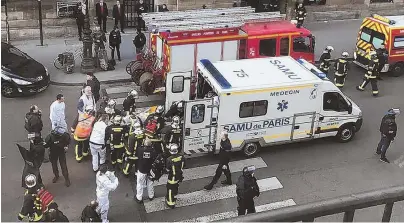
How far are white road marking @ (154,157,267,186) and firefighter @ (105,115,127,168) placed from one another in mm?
1082

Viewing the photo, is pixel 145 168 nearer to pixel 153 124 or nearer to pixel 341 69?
pixel 153 124

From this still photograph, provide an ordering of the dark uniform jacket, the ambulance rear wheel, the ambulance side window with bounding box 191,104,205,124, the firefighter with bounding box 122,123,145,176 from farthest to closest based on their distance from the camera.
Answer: the ambulance rear wheel
the ambulance side window with bounding box 191,104,205,124
the firefighter with bounding box 122,123,145,176
the dark uniform jacket

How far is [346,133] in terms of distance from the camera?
50.8 ft

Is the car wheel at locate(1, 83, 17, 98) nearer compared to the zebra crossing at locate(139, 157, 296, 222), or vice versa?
the zebra crossing at locate(139, 157, 296, 222)

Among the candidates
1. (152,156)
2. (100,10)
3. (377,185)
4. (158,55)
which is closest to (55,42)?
(100,10)

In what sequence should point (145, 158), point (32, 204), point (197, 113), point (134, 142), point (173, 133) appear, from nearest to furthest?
point (32, 204)
point (145, 158)
point (134, 142)
point (173, 133)
point (197, 113)

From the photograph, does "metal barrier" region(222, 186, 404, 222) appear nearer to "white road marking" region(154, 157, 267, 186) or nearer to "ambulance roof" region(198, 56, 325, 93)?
"ambulance roof" region(198, 56, 325, 93)

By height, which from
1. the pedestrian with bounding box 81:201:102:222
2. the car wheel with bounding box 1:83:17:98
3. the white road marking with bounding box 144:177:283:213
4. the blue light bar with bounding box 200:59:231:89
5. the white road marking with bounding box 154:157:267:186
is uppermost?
the blue light bar with bounding box 200:59:231:89

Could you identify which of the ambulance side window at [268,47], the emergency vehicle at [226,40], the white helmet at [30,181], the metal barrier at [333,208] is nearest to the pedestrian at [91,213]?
the white helmet at [30,181]

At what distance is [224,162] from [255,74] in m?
2.67

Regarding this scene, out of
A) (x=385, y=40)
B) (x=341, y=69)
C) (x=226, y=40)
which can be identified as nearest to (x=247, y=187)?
(x=226, y=40)

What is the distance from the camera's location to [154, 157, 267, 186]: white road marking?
13.6 m

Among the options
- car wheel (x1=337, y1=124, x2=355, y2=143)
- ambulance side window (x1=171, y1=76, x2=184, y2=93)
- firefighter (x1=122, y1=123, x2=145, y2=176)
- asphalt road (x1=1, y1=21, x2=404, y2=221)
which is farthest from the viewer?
ambulance side window (x1=171, y1=76, x2=184, y2=93)

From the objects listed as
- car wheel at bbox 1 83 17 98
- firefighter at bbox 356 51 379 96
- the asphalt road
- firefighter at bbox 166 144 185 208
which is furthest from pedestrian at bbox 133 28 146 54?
firefighter at bbox 166 144 185 208
